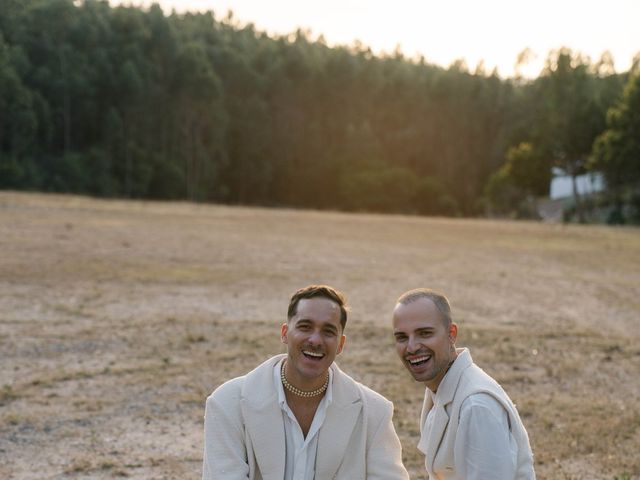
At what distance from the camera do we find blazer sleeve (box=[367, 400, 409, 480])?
10.9ft

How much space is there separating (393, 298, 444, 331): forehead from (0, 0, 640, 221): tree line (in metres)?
29.3

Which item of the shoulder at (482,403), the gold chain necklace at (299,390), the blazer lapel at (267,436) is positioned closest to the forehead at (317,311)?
the gold chain necklace at (299,390)

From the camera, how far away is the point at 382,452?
11.0 ft

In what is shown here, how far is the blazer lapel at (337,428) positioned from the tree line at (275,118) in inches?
Answer: 1148

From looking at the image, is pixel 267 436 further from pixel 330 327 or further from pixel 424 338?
pixel 424 338

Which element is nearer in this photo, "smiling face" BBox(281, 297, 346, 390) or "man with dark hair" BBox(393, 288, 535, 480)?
"man with dark hair" BBox(393, 288, 535, 480)

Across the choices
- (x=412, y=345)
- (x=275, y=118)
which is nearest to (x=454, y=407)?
(x=412, y=345)

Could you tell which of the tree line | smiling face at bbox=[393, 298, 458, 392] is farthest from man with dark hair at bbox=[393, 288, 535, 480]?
the tree line

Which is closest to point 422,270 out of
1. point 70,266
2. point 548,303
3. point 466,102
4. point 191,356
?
point 548,303

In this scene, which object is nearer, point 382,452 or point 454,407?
point 454,407

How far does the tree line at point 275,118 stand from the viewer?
39.5m

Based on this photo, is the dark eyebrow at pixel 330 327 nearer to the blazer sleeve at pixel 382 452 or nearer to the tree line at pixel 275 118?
the blazer sleeve at pixel 382 452

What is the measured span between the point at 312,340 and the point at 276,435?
0.39m

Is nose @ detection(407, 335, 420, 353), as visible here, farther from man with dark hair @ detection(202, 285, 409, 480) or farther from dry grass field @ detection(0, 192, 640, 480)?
dry grass field @ detection(0, 192, 640, 480)
